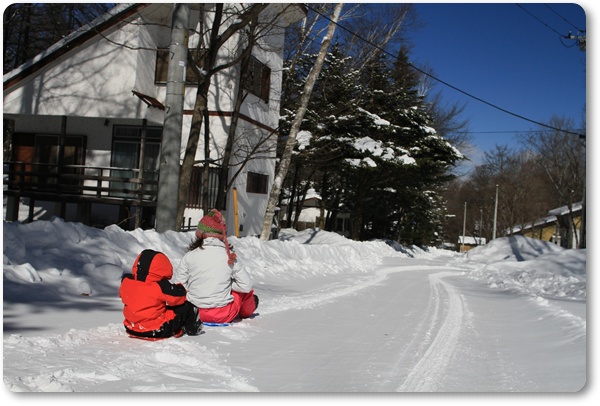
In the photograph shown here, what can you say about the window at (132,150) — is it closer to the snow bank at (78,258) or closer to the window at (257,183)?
the window at (257,183)

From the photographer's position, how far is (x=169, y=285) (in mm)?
5371

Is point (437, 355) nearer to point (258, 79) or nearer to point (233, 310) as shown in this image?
point (233, 310)

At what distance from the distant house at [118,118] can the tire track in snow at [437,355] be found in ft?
34.6

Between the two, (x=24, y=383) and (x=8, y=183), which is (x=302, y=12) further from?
(x=24, y=383)

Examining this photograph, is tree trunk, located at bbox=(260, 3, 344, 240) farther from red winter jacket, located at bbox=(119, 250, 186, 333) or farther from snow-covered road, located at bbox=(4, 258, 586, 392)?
red winter jacket, located at bbox=(119, 250, 186, 333)

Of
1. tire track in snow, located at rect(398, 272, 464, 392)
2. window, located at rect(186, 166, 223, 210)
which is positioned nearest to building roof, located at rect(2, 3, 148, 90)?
window, located at rect(186, 166, 223, 210)

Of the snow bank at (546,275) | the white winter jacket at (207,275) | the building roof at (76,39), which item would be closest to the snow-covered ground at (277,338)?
the white winter jacket at (207,275)

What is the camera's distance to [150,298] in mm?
5270

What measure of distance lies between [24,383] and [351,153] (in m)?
24.0

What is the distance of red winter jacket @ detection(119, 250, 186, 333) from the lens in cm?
527

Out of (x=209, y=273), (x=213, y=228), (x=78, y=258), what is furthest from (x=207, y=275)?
(x=78, y=258)

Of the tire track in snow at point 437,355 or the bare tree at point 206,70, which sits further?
the bare tree at point 206,70

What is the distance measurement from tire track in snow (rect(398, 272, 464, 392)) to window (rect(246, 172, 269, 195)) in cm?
1229

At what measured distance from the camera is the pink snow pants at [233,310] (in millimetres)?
6180
